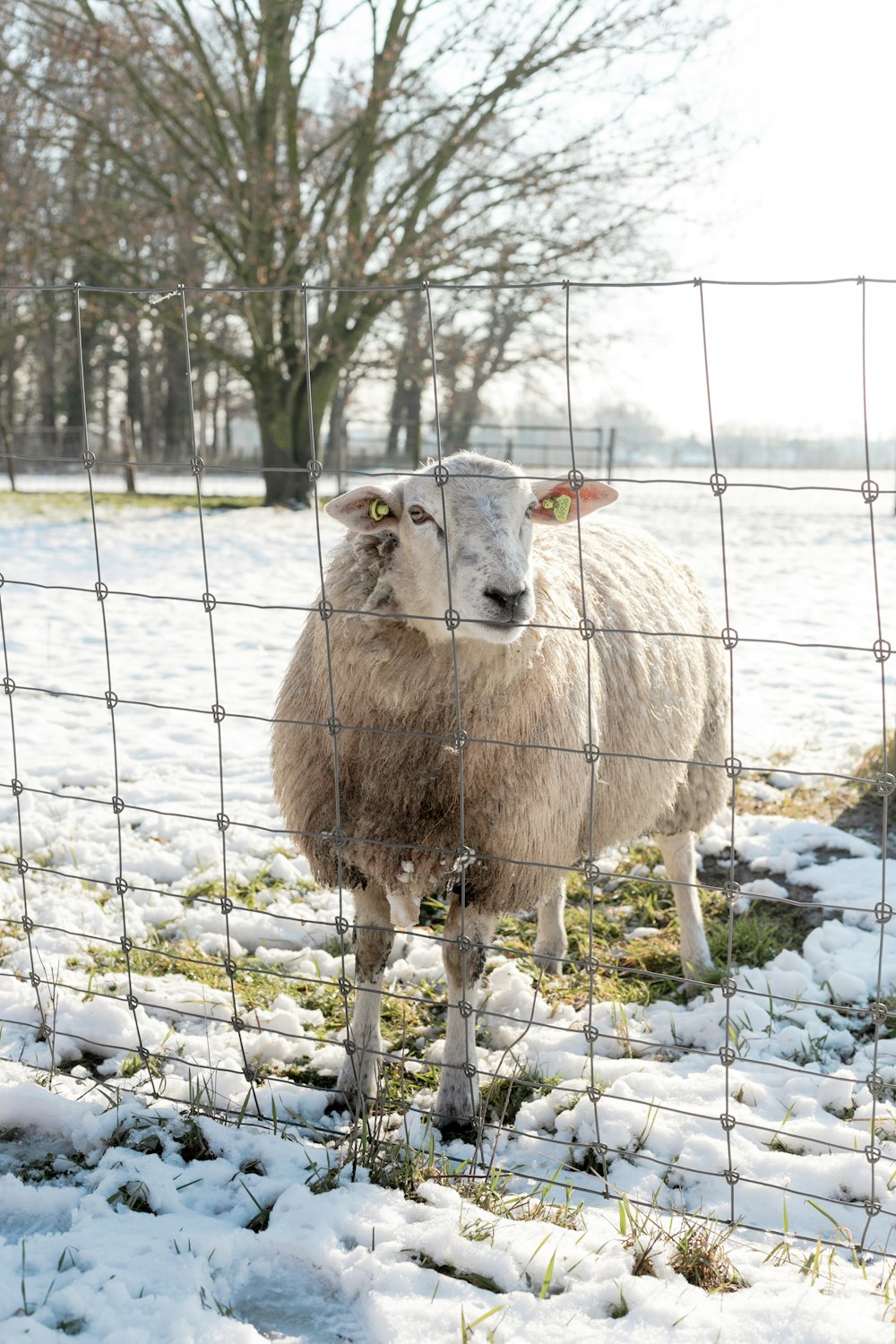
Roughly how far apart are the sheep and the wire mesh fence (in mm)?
12

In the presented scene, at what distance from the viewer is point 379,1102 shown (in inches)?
102

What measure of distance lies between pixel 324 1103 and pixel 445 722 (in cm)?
102

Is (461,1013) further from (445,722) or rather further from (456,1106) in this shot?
(445,722)

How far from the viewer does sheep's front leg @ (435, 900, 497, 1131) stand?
8.99 feet

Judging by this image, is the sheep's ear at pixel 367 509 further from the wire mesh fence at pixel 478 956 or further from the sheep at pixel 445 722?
the wire mesh fence at pixel 478 956

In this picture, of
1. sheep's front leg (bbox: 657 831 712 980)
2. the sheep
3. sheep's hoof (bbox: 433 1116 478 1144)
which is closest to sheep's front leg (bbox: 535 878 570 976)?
sheep's front leg (bbox: 657 831 712 980)

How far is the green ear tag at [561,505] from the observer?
2826 millimetres

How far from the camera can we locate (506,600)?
2.44 m

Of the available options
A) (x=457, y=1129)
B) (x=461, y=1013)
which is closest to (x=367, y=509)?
(x=461, y=1013)

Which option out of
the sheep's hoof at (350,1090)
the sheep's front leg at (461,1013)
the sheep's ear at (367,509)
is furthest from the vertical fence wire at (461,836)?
the sheep's hoof at (350,1090)

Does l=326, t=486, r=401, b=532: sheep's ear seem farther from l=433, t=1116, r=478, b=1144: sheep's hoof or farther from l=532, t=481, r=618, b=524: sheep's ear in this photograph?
l=433, t=1116, r=478, b=1144: sheep's hoof

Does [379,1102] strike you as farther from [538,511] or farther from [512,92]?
[512,92]

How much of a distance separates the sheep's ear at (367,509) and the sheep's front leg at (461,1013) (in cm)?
101

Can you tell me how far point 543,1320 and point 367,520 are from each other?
1812mm
